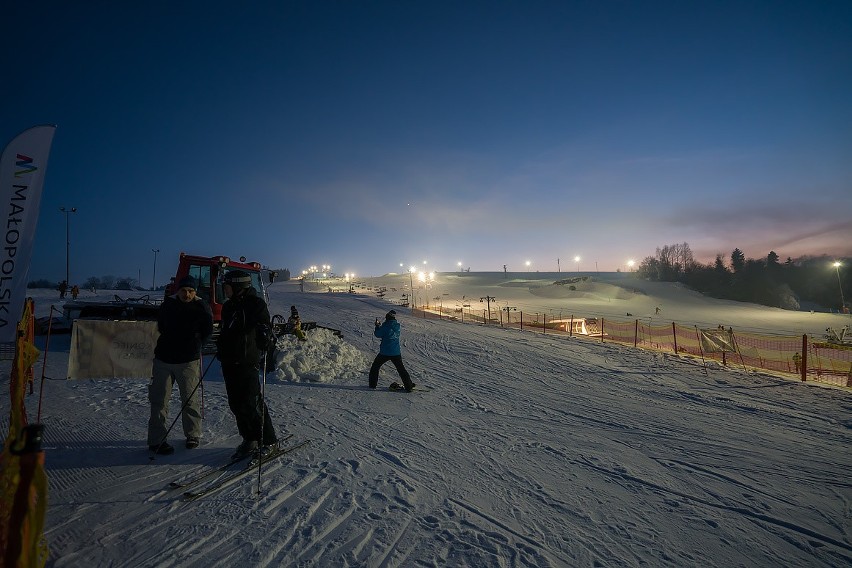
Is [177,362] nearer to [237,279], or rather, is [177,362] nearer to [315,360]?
[237,279]

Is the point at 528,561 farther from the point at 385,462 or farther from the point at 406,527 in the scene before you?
the point at 385,462

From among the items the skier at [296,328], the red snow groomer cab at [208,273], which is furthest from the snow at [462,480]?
the red snow groomer cab at [208,273]

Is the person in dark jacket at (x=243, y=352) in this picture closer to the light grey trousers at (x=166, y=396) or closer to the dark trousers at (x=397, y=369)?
the light grey trousers at (x=166, y=396)

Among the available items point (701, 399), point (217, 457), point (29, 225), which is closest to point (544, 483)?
point (217, 457)

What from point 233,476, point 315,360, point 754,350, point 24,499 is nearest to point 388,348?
point 315,360

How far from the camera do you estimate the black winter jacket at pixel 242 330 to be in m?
3.90

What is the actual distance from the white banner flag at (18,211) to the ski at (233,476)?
10.4ft

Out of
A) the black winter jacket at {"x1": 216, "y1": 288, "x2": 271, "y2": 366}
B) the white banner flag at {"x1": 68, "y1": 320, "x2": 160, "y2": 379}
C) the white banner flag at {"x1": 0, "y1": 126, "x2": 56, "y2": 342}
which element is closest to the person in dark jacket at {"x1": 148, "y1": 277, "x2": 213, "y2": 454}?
the black winter jacket at {"x1": 216, "y1": 288, "x2": 271, "y2": 366}

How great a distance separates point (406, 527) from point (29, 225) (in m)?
5.87

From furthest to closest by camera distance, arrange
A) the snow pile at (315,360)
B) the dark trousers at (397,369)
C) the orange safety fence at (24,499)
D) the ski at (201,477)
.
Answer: the snow pile at (315,360) < the dark trousers at (397,369) < the ski at (201,477) < the orange safety fence at (24,499)

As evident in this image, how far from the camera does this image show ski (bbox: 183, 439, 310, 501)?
3.25 meters

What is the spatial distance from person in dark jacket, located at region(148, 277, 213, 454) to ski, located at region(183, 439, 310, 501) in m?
0.98

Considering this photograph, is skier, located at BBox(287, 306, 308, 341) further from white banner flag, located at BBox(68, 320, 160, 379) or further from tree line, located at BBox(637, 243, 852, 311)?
tree line, located at BBox(637, 243, 852, 311)

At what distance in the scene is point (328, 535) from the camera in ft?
9.47
